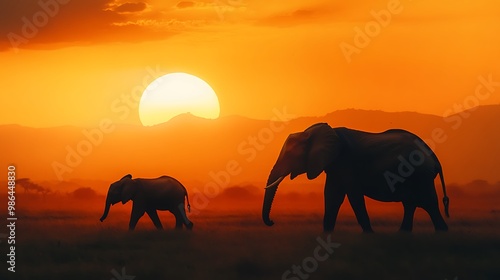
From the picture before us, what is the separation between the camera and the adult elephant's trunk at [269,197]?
26.5 meters

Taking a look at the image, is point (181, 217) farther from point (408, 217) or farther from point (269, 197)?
point (408, 217)

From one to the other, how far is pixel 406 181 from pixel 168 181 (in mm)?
8318

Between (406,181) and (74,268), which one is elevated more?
(406,181)

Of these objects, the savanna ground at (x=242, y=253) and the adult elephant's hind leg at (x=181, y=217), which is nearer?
the savanna ground at (x=242, y=253)

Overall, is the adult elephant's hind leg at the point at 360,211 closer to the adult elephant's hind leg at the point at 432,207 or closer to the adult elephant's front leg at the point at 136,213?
the adult elephant's hind leg at the point at 432,207

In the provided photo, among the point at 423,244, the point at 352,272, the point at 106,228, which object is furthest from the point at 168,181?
the point at 352,272

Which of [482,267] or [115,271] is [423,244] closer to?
[482,267]

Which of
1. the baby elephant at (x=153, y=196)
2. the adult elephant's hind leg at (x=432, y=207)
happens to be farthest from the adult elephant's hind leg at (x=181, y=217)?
the adult elephant's hind leg at (x=432, y=207)

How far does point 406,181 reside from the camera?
27.7 m

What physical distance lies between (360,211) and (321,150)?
6.00 feet

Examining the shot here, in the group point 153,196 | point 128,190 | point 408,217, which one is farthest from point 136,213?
point 408,217

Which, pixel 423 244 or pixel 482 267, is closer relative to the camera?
pixel 482 267

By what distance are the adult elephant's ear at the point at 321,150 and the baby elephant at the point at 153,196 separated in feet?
19.6

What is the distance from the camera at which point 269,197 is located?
26.9m
